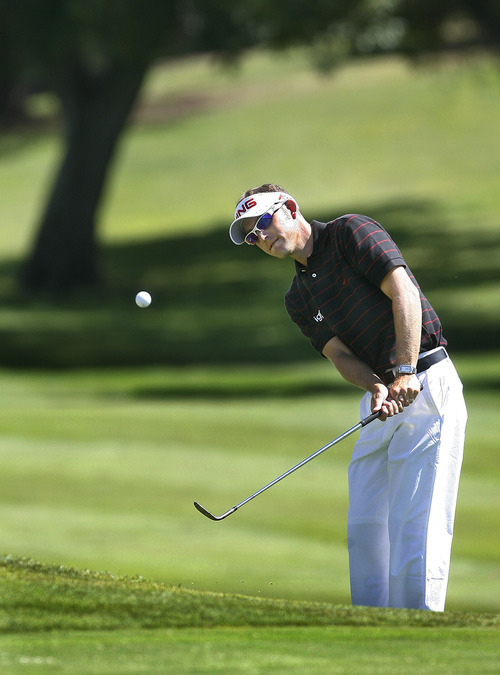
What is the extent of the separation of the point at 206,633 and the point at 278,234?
1540 mm

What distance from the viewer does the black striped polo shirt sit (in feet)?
17.0

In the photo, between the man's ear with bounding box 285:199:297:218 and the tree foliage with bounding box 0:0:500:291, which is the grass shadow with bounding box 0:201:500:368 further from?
the man's ear with bounding box 285:199:297:218

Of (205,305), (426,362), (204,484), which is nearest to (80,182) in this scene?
(205,305)

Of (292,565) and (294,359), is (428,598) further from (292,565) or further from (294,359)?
(294,359)

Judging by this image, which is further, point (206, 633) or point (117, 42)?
point (117, 42)

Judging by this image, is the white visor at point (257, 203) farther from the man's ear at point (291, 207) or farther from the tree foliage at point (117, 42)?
the tree foliage at point (117, 42)

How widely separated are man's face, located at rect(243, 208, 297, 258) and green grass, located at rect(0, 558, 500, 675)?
1381mm

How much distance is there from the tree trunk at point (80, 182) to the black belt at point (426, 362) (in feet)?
68.8

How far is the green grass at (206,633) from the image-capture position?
4.21 m

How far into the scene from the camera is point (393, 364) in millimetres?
5379

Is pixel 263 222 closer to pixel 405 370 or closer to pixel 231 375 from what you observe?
pixel 405 370

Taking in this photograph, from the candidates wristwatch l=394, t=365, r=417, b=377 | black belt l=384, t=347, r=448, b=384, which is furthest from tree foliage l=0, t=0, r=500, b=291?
wristwatch l=394, t=365, r=417, b=377

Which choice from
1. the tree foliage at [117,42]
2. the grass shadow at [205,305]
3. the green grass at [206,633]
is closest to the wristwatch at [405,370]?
the green grass at [206,633]

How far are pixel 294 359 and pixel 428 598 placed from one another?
14961 mm
